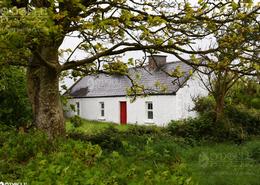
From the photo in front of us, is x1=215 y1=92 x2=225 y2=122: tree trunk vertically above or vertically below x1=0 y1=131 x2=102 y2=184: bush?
above

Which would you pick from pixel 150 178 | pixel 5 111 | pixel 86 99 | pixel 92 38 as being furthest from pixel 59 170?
pixel 86 99

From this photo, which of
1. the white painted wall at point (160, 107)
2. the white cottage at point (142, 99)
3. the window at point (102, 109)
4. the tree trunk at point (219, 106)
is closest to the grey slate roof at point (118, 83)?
the white cottage at point (142, 99)

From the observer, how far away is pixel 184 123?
1964 cm

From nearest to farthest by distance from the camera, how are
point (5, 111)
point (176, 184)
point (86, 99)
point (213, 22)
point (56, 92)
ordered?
point (176, 184) < point (213, 22) < point (56, 92) < point (5, 111) < point (86, 99)

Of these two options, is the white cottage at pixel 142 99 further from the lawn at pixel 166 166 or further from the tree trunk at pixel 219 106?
the lawn at pixel 166 166

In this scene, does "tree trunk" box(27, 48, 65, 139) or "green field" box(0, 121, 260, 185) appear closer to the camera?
"green field" box(0, 121, 260, 185)

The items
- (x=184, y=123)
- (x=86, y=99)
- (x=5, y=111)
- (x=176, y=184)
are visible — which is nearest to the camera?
(x=176, y=184)

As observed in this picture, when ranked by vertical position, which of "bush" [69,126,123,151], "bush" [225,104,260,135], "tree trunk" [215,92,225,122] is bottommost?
"bush" [69,126,123,151]

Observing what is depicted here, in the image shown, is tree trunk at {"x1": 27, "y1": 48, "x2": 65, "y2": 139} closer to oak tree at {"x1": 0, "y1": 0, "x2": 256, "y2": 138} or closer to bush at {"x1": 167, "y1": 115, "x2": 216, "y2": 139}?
oak tree at {"x1": 0, "y1": 0, "x2": 256, "y2": 138}

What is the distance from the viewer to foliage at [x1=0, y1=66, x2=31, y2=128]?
51.1ft

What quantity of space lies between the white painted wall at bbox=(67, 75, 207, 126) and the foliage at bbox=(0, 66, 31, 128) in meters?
9.27

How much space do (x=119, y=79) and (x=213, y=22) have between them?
28791 mm

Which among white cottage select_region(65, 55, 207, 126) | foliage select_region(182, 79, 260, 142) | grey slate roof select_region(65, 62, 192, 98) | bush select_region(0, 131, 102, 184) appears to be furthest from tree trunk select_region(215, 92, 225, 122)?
bush select_region(0, 131, 102, 184)

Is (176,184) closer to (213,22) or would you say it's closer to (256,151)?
(213,22)
